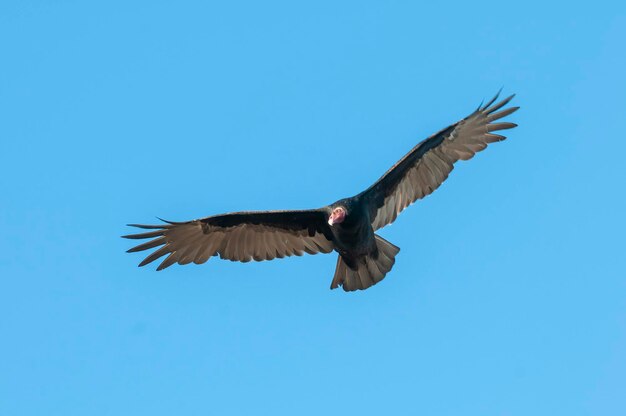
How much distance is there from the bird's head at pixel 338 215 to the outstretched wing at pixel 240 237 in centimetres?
88

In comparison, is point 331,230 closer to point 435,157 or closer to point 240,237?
point 240,237

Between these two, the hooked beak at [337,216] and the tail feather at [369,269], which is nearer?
the hooked beak at [337,216]

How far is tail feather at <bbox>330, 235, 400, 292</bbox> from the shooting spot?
9945 millimetres

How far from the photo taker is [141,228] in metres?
10.2

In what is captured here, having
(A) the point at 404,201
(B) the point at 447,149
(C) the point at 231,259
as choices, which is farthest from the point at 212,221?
(B) the point at 447,149

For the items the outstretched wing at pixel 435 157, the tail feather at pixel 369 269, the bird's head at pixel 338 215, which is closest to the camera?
the bird's head at pixel 338 215

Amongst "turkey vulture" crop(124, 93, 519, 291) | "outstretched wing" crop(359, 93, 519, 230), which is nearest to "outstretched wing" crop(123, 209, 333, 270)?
"turkey vulture" crop(124, 93, 519, 291)

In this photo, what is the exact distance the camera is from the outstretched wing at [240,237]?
33.8 feet

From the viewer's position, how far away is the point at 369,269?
9969 mm

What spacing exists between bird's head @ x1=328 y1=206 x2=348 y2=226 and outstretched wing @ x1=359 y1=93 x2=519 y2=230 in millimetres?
963

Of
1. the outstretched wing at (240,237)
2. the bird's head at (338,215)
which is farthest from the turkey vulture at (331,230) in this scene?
the bird's head at (338,215)

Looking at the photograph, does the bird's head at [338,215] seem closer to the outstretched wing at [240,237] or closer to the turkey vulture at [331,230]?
the turkey vulture at [331,230]

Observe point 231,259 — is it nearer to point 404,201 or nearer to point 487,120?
point 404,201

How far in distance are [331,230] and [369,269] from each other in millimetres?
663
